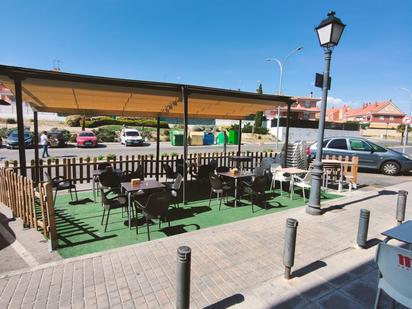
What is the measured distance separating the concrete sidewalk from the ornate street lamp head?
3.97 meters

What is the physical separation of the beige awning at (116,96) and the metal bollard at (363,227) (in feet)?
13.8

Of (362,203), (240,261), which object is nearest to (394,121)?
(362,203)

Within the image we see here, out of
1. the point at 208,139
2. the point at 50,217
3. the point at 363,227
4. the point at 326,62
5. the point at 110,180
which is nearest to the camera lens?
the point at 50,217

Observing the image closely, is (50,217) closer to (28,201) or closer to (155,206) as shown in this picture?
(28,201)

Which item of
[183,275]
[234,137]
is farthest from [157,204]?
[234,137]

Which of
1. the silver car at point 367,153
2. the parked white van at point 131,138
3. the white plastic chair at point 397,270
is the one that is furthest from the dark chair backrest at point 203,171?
the parked white van at point 131,138

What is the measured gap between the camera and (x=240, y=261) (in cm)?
382

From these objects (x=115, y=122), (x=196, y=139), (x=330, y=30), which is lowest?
(x=196, y=139)

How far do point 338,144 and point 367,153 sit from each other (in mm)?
1370

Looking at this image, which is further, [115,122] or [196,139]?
[115,122]

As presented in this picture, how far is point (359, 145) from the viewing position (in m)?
12.1

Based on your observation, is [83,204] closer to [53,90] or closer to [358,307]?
[53,90]

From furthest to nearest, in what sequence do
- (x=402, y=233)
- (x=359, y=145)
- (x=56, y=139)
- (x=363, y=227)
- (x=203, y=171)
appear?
(x=56, y=139) → (x=359, y=145) → (x=203, y=171) → (x=363, y=227) → (x=402, y=233)

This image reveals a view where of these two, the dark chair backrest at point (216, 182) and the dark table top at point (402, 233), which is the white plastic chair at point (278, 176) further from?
the dark table top at point (402, 233)
